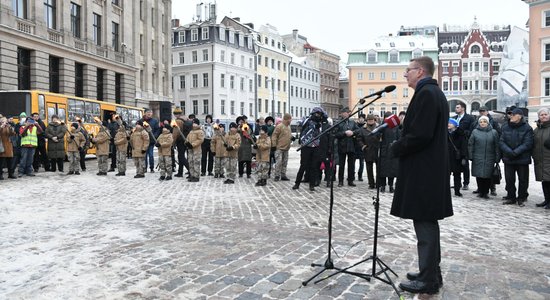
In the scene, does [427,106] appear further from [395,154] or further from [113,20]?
[113,20]

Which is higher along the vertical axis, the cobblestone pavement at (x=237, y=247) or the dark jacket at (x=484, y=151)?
the dark jacket at (x=484, y=151)

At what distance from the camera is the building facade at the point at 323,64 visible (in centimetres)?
9312

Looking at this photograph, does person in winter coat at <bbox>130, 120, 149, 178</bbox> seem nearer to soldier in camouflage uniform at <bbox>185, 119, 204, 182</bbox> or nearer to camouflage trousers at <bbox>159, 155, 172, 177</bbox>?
camouflage trousers at <bbox>159, 155, 172, 177</bbox>

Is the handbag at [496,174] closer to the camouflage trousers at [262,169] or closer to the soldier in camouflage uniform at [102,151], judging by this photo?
the camouflage trousers at [262,169]

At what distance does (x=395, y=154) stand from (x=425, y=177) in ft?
1.14

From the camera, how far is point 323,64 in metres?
95.1

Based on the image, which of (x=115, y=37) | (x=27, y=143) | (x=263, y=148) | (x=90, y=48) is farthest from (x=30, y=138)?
(x=115, y=37)

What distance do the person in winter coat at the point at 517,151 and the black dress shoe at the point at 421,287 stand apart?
21.8 ft

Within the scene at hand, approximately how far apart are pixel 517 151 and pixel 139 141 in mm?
10855

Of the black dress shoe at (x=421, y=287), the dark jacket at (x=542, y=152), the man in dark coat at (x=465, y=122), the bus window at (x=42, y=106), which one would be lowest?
the black dress shoe at (x=421, y=287)

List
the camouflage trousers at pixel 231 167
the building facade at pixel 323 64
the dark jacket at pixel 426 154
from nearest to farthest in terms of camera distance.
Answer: the dark jacket at pixel 426 154 < the camouflage trousers at pixel 231 167 < the building facade at pixel 323 64

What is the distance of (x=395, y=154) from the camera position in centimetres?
457

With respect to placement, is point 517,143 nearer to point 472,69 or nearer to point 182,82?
point 182,82

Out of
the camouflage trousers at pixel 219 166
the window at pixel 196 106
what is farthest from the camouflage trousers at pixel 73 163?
the window at pixel 196 106
